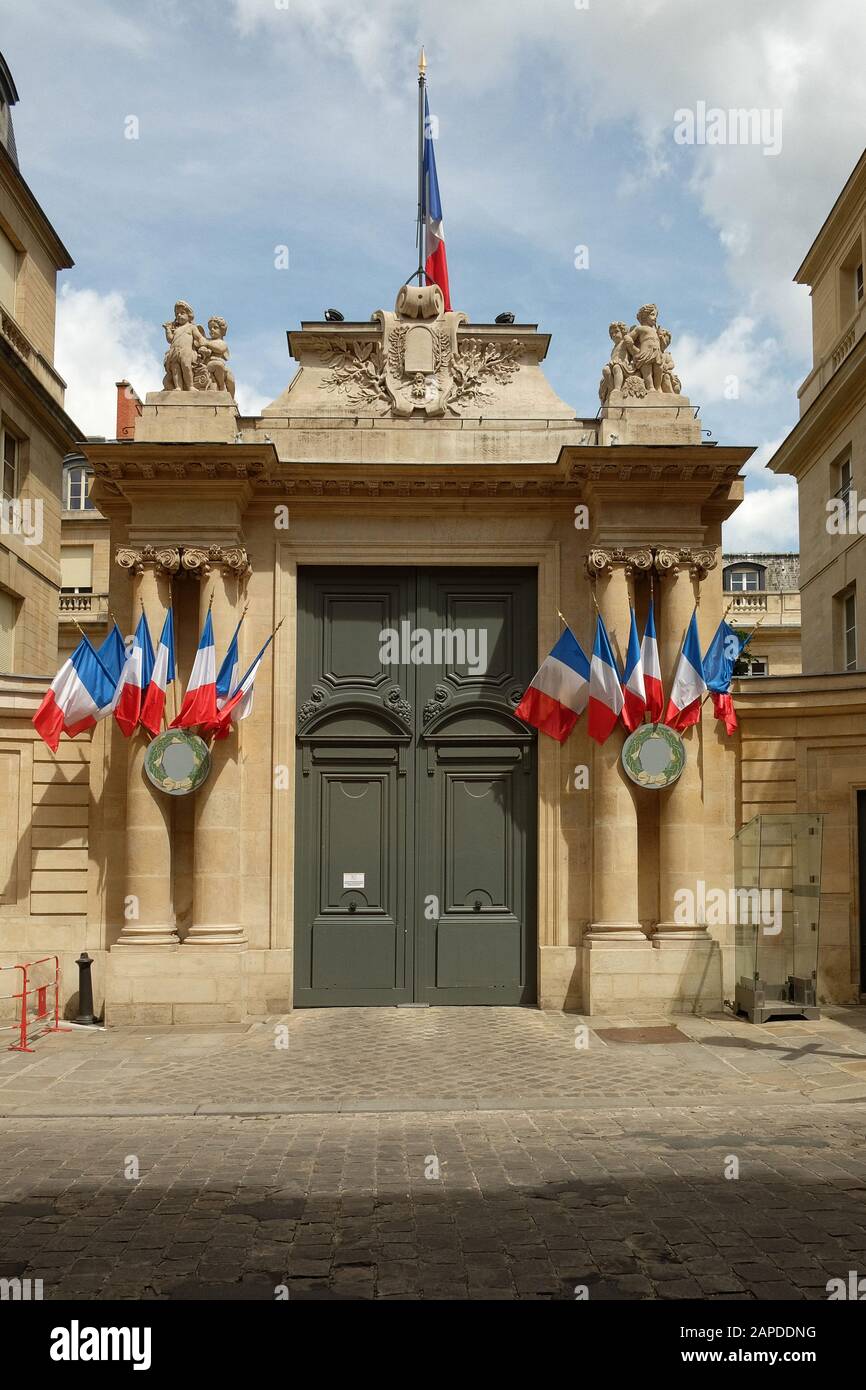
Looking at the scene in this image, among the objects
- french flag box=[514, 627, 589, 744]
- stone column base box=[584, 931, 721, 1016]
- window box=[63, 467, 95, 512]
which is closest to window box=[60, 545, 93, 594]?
window box=[63, 467, 95, 512]

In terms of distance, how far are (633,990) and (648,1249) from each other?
337 inches

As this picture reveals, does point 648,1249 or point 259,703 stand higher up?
point 259,703

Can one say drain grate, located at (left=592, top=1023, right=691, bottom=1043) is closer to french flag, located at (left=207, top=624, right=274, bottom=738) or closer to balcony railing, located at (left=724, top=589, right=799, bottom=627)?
french flag, located at (left=207, top=624, right=274, bottom=738)

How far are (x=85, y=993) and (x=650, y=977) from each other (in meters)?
7.14

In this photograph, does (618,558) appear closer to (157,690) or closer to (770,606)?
Result: (157,690)

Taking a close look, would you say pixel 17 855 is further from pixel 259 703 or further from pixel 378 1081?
pixel 378 1081

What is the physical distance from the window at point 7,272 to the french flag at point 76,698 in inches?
604

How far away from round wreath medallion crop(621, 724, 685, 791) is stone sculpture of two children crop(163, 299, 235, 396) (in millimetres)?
7274

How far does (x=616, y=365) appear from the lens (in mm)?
16203

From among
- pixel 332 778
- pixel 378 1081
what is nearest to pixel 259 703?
pixel 332 778

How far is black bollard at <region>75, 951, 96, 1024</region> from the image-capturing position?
14.6 m

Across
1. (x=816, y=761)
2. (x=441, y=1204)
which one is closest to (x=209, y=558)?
(x=816, y=761)

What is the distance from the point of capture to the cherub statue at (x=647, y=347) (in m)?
16.1
